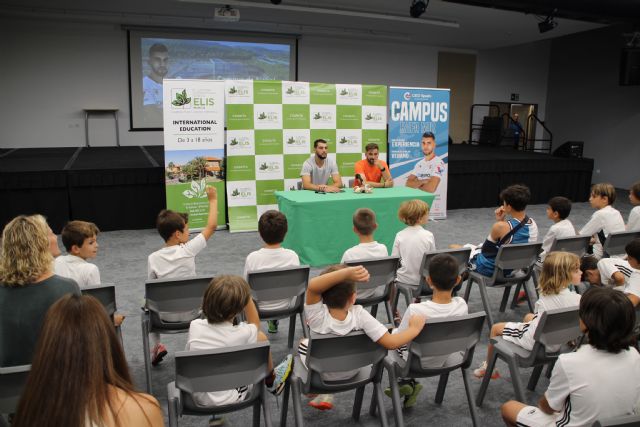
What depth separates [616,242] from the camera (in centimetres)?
402

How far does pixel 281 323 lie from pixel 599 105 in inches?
461

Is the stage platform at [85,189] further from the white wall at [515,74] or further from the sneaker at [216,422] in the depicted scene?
the white wall at [515,74]

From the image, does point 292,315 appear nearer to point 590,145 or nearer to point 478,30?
point 478,30

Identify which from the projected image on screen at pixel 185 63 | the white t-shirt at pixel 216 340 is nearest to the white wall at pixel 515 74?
the projected image on screen at pixel 185 63

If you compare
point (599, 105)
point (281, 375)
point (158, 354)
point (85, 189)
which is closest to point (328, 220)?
point (158, 354)

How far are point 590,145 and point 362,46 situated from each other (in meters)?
6.36

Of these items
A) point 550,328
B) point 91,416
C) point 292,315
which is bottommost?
point 292,315

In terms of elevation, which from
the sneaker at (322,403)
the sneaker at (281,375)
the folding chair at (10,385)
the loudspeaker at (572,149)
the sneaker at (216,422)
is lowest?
the sneaker at (216,422)

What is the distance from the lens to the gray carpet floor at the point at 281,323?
2.67 m

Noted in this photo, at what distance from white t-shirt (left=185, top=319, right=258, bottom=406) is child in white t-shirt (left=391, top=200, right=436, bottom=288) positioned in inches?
68.9

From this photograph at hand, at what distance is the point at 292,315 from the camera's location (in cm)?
328

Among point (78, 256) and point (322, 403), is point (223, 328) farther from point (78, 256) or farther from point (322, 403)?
point (78, 256)

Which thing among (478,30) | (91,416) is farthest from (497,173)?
(91,416)

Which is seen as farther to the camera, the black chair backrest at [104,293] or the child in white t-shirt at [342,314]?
the black chair backrest at [104,293]
